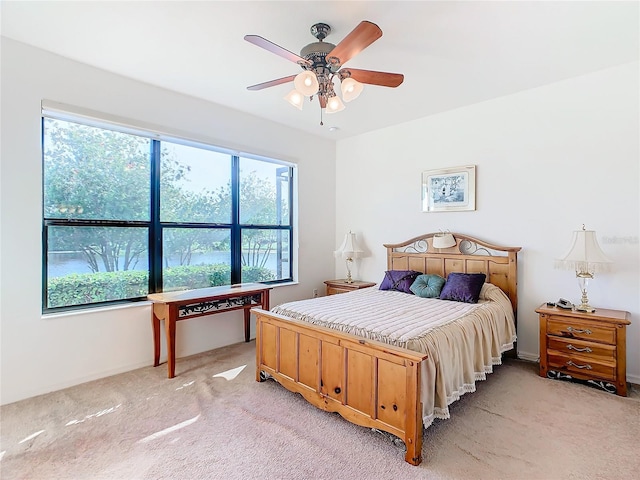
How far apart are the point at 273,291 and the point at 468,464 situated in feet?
10.0

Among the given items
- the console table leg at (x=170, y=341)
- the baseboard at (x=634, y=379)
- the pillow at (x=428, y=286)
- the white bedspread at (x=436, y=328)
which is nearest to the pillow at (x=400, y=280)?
the pillow at (x=428, y=286)

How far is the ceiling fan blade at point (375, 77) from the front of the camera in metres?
2.29

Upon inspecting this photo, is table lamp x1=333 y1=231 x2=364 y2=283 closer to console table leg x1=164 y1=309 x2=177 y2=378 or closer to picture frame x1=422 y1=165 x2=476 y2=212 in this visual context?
picture frame x1=422 y1=165 x2=476 y2=212

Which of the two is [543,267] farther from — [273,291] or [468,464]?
[273,291]

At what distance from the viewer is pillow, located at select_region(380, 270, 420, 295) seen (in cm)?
389

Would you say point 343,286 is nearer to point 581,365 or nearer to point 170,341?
point 170,341

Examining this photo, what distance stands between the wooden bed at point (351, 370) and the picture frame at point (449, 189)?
0.75 m

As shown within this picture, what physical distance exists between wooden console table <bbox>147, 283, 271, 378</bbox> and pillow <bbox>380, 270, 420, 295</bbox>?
144cm

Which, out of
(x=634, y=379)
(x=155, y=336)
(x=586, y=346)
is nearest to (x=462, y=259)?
(x=586, y=346)

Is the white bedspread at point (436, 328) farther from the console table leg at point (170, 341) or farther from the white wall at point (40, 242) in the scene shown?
the white wall at point (40, 242)

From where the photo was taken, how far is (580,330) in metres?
2.88

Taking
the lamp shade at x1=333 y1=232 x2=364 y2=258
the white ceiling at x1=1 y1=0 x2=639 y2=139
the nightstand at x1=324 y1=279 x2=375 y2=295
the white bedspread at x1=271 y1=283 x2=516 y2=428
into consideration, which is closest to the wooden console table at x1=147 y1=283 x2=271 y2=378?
the white bedspread at x1=271 y1=283 x2=516 y2=428

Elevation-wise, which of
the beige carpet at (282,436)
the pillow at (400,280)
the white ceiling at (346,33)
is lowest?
the beige carpet at (282,436)

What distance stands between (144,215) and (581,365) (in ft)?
13.9
